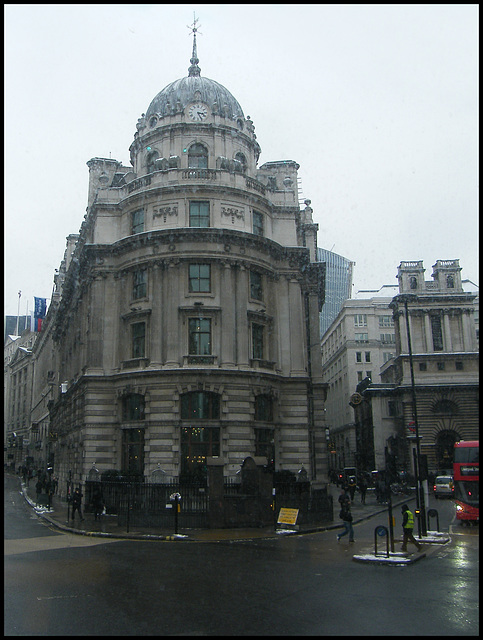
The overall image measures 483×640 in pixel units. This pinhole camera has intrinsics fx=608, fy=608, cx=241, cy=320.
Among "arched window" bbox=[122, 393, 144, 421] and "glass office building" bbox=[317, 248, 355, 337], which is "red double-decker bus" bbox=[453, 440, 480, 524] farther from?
"glass office building" bbox=[317, 248, 355, 337]

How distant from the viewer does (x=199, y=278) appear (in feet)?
131

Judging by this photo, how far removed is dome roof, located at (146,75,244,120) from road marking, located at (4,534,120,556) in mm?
31659

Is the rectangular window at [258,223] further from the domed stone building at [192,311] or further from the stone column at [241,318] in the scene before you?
the stone column at [241,318]

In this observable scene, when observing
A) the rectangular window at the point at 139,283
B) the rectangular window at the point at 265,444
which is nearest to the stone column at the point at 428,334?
the rectangular window at the point at 265,444

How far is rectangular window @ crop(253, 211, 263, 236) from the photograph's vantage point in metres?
43.2

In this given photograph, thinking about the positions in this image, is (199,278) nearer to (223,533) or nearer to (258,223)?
(258,223)

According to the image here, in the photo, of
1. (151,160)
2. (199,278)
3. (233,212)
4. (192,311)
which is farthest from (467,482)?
(151,160)

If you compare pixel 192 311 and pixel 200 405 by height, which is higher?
pixel 192 311

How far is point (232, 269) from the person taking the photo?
40375 mm

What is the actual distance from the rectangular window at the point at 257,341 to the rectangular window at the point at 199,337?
3.30 metres

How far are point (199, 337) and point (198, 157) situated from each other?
13.7 m

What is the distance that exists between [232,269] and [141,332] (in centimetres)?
736

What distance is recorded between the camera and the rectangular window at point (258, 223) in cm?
4316

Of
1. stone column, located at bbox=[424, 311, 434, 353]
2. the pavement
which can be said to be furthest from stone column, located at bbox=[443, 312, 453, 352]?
the pavement
